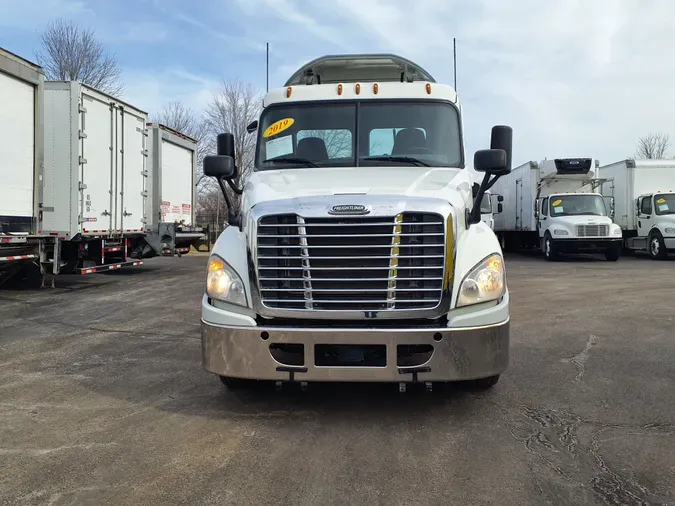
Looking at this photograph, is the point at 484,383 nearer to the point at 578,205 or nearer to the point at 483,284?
the point at 483,284

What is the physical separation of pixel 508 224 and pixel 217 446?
23.5m

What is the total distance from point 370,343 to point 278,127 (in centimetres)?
253

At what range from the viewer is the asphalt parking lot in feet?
10.2

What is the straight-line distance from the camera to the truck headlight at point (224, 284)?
4.12 m

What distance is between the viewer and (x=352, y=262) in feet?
13.3

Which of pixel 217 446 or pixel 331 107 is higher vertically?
pixel 331 107

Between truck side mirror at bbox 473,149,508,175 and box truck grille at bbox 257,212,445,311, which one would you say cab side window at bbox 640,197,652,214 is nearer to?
truck side mirror at bbox 473,149,508,175

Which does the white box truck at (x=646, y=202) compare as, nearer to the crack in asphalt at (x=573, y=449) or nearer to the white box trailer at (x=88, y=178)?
the white box trailer at (x=88, y=178)

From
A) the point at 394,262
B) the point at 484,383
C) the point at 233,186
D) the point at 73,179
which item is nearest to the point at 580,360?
the point at 484,383

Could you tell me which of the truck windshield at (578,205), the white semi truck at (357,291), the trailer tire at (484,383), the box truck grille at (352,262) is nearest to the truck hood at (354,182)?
the white semi truck at (357,291)

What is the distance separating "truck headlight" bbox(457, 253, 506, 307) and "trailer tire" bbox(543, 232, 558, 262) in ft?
55.0

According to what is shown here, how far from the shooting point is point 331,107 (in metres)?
5.43

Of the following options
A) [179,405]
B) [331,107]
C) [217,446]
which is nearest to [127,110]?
[331,107]

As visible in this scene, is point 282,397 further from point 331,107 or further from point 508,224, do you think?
point 508,224
